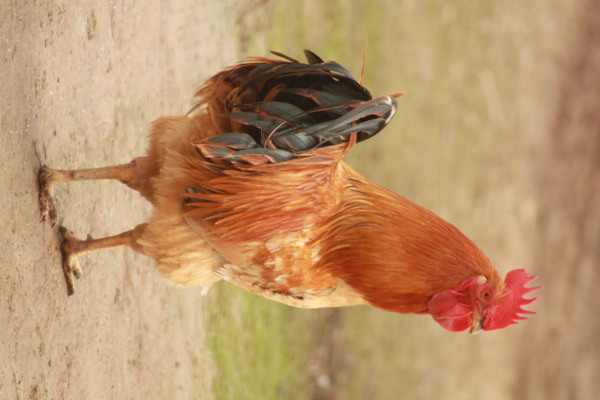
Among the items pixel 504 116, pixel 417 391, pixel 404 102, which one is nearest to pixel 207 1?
pixel 404 102

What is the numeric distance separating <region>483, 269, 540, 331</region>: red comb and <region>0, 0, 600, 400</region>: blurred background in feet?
5.38

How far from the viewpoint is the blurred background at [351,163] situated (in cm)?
231

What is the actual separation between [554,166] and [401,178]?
1.58 metres

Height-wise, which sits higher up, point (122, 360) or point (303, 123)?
point (303, 123)

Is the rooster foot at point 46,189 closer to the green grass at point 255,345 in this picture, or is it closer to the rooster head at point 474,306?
the rooster head at point 474,306

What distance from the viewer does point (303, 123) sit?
195 centimetres

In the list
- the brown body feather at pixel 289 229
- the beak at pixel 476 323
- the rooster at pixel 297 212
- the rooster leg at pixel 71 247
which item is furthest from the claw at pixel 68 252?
the beak at pixel 476 323

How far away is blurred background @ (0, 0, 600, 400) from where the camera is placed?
231 cm

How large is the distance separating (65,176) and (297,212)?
922 millimetres

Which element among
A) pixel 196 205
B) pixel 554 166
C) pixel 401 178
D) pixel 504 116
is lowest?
pixel 196 205

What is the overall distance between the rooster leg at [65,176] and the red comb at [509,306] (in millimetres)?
1418

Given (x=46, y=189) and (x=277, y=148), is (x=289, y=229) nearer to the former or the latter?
(x=277, y=148)

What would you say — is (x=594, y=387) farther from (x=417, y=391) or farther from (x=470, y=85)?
(x=470, y=85)

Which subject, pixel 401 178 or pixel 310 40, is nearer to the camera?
pixel 310 40
